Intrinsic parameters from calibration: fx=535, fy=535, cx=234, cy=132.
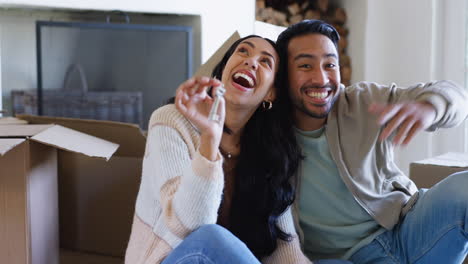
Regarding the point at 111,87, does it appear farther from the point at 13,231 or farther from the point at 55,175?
the point at 13,231

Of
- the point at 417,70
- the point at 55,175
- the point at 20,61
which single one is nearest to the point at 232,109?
the point at 55,175

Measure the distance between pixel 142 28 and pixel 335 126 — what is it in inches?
74.9

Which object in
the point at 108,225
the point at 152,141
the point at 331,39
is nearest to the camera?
the point at 152,141

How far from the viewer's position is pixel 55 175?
1.42 meters

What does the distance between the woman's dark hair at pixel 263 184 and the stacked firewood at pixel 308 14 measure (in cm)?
163

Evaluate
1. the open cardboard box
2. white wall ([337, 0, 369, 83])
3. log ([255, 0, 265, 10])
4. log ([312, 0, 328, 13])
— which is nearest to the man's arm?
the open cardboard box

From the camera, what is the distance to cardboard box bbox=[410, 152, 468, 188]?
1441mm

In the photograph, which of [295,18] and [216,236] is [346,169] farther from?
[295,18]

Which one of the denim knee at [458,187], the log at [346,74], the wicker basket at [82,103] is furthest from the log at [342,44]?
the denim knee at [458,187]

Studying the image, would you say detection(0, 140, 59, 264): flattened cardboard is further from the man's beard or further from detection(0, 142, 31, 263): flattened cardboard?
the man's beard

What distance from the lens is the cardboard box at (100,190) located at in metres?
1.51

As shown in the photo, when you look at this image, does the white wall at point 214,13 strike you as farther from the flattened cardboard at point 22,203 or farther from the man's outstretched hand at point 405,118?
the man's outstretched hand at point 405,118

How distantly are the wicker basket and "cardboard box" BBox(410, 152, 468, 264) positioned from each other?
5.98 ft

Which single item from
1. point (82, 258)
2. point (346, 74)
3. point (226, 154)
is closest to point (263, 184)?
point (226, 154)
